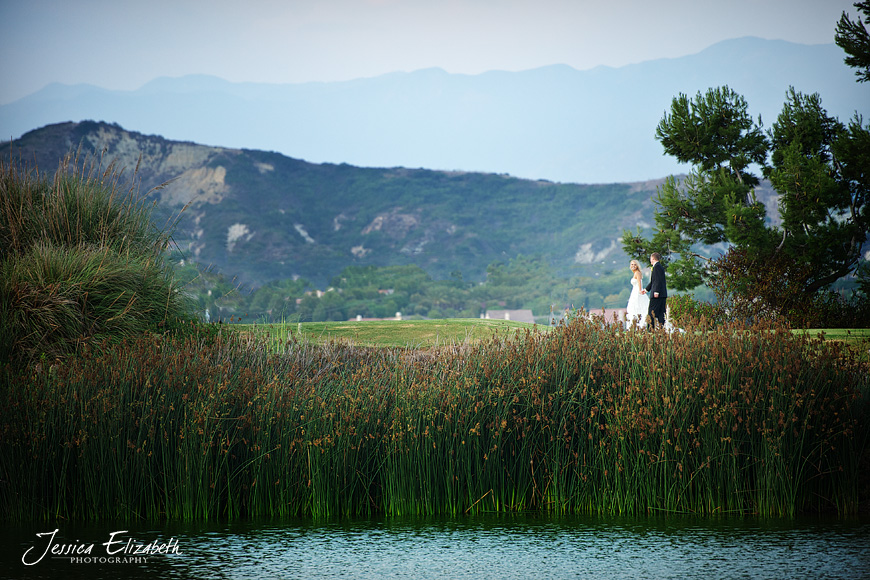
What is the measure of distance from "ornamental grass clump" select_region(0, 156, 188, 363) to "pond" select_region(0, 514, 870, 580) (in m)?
2.70

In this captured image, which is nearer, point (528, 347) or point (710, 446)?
point (710, 446)

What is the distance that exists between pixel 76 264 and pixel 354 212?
76.5m

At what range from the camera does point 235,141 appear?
97000 mm

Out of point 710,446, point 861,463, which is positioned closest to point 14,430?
point 710,446

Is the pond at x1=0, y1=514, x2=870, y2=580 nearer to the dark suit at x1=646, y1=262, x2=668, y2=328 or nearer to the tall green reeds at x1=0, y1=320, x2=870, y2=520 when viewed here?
the tall green reeds at x1=0, y1=320, x2=870, y2=520

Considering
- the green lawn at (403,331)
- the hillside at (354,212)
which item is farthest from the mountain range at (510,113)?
the green lawn at (403,331)

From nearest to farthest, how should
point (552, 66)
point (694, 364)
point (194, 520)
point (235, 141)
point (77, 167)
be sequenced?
1. point (194, 520)
2. point (694, 364)
3. point (77, 167)
4. point (235, 141)
5. point (552, 66)

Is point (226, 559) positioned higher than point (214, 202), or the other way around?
point (214, 202)

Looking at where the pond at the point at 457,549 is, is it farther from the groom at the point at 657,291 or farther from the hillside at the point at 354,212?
the hillside at the point at 354,212

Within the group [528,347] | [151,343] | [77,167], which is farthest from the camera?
[77,167]

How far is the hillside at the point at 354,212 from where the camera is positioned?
2943 inches

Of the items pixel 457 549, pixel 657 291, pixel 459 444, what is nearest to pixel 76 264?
pixel 459 444

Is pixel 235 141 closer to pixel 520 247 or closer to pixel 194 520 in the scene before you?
pixel 520 247

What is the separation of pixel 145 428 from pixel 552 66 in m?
115
